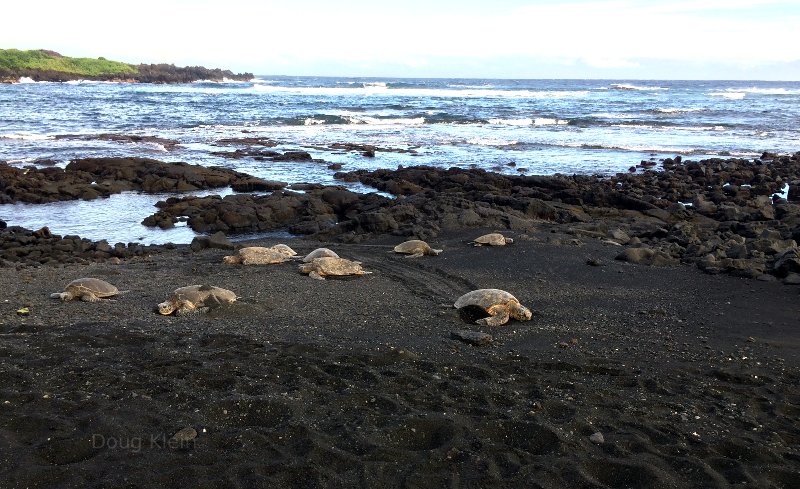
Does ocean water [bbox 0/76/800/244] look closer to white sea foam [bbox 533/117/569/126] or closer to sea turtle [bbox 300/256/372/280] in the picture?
white sea foam [bbox 533/117/569/126]

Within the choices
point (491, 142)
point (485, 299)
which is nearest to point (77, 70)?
point (491, 142)

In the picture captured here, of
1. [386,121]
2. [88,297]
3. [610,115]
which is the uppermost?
[610,115]

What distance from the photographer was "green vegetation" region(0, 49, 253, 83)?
80.4 meters

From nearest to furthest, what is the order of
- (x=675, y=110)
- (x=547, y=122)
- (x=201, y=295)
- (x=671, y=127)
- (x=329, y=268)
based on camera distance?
(x=201, y=295), (x=329, y=268), (x=671, y=127), (x=547, y=122), (x=675, y=110)

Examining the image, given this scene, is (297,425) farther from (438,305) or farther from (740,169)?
(740,169)

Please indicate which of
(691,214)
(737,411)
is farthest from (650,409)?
(691,214)

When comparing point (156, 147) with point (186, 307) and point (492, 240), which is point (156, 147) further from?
point (186, 307)

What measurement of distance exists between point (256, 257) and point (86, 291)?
2.69m

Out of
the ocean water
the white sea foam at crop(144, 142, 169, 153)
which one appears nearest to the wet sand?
the ocean water

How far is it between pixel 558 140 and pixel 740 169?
1065 cm

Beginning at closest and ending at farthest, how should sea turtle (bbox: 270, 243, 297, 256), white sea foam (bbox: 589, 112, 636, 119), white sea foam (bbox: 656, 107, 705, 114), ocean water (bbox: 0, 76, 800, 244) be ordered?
sea turtle (bbox: 270, 243, 297, 256) < ocean water (bbox: 0, 76, 800, 244) < white sea foam (bbox: 589, 112, 636, 119) < white sea foam (bbox: 656, 107, 705, 114)

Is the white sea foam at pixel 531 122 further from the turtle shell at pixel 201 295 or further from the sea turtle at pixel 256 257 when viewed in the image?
the turtle shell at pixel 201 295

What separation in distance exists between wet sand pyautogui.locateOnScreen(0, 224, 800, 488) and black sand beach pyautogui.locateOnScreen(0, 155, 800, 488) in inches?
0.7

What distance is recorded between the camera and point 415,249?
33.9 ft
